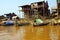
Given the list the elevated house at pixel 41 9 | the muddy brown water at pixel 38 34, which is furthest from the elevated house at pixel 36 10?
the muddy brown water at pixel 38 34

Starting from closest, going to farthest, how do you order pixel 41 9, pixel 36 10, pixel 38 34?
pixel 38 34 < pixel 41 9 < pixel 36 10

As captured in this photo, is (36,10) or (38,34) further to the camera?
(36,10)

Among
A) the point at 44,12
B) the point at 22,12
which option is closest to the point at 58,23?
the point at 44,12

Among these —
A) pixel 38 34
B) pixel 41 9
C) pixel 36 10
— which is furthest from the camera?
pixel 36 10

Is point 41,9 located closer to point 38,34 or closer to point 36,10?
point 36,10

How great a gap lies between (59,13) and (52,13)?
13.4ft

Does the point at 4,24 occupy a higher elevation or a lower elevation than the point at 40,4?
lower

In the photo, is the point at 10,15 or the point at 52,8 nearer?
the point at 52,8

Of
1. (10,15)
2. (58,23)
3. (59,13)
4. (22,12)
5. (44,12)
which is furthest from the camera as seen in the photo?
(10,15)

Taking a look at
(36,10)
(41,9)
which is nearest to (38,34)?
(41,9)

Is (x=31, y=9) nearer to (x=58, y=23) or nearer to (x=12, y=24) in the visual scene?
(x=12, y=24)

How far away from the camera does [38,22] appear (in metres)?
25.0

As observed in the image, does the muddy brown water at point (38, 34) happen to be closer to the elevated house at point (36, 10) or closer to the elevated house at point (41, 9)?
the elevated house at point (41, 9)

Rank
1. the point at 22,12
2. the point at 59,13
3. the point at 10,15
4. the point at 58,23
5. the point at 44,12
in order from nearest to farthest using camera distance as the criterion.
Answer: the point at 58,23, the point at 59,13, the point at 44,12, the point at 22,12, the point at 10,15
